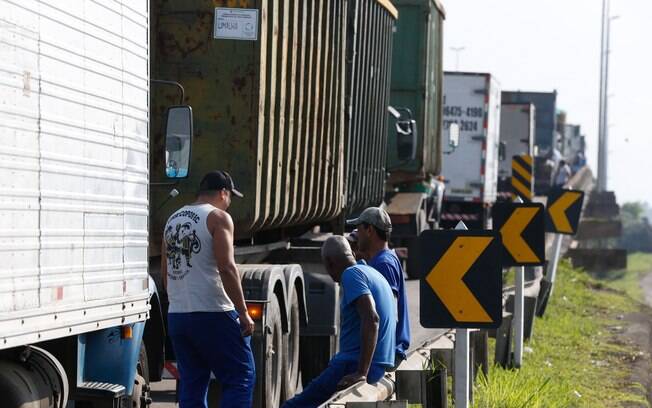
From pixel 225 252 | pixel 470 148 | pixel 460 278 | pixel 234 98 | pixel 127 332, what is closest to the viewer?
pixel 460 278

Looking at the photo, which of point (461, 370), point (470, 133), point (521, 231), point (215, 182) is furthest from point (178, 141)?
point (470, 133)

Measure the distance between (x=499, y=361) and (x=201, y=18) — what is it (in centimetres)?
445

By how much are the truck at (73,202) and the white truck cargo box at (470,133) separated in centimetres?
2397

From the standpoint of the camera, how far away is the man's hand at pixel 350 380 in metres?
8.79

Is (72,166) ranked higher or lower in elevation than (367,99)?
lower

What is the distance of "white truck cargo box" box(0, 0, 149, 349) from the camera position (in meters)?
6.97

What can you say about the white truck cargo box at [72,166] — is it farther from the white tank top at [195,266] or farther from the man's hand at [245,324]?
the man's hand at [245,324]

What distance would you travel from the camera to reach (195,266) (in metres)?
9.09

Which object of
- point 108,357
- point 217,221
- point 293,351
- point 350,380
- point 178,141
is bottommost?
point 293,351

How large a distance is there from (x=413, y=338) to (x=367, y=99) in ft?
8.93

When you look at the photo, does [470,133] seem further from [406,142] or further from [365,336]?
[365,336]

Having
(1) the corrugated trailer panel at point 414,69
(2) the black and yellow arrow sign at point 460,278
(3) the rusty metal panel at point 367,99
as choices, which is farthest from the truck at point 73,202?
(1) the corrugated trailer panel at point 414,69

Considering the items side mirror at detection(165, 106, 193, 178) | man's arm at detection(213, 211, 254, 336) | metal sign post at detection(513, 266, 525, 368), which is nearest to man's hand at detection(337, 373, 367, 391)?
man's arm at detection(213, 211, 254, 336)

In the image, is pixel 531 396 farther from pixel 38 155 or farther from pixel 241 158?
pixel 38 155
